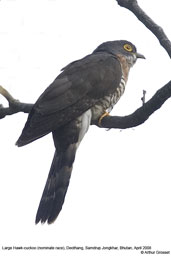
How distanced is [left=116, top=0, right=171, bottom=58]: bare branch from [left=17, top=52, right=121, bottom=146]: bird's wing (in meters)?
1.15

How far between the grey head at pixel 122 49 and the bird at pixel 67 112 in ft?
2.46

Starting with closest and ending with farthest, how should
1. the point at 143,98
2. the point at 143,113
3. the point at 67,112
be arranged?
the point at 143,113, the point at 143,98, the point at 67,112

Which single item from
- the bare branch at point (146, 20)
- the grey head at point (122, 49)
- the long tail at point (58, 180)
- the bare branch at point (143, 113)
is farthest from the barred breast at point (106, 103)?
the bare branch at point (146, 20)

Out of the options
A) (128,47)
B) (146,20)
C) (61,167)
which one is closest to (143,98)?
(146,20)

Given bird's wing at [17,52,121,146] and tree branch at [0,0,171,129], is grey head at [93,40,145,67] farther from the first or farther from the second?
tree branch at [0,0,171,129]

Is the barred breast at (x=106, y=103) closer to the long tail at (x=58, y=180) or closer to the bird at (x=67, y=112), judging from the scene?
the bird at (x=67, y=112)

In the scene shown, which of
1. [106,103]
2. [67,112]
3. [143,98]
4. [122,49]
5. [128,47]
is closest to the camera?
[143,98]

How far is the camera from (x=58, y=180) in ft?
15.9

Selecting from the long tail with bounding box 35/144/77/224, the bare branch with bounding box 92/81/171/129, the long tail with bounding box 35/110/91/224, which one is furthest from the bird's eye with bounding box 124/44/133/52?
the bare branch with bounding box 92/81/171/129

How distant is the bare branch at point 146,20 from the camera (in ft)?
12.1

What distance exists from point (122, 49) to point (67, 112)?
1.76m

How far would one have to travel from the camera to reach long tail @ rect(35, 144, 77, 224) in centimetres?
476

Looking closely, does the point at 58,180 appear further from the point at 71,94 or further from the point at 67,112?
the point at 71,94

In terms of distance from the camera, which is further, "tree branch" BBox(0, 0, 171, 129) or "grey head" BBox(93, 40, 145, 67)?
"grey head" BBox(93, 40, 145, 67)
